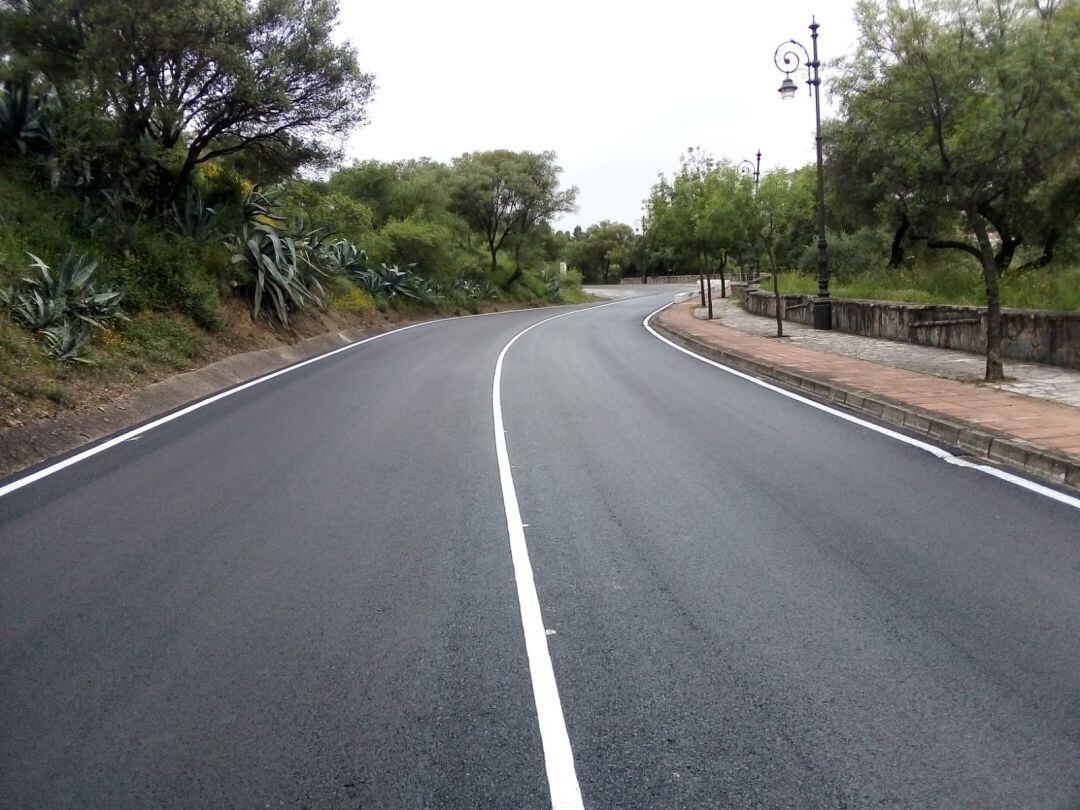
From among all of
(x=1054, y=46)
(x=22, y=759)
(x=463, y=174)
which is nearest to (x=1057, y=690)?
(x=22, y=759)

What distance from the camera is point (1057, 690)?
149 inches

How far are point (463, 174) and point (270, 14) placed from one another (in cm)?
3681

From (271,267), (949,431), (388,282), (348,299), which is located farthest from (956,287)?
(388,282)

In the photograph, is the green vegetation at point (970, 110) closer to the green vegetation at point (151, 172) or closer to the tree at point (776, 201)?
the tree at point (776, 201)

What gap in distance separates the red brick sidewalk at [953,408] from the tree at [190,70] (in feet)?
37.0

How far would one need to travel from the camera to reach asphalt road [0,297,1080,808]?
3277mm

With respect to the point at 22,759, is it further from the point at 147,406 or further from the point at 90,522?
the point at 147,406

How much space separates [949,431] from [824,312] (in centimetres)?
1538

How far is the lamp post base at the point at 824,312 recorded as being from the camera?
78.5ft

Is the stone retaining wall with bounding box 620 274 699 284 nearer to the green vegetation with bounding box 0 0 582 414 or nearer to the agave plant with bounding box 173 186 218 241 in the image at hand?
the green vegetation with bounding box 0 0 582 414

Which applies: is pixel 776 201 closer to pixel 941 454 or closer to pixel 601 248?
pixel 941 454

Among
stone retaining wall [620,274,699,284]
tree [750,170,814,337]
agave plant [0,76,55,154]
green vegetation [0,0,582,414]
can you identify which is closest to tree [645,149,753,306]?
tree [750,170,814,337]

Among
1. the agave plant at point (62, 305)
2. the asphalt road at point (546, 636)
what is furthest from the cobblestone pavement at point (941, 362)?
the agave plant at point (62, 305)

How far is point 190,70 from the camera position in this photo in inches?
684
